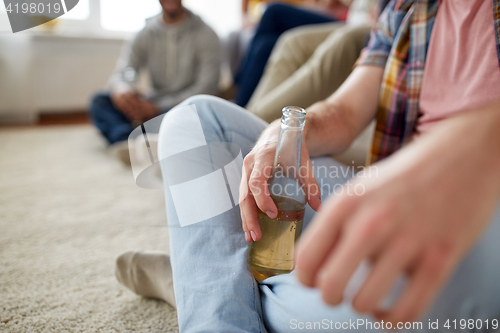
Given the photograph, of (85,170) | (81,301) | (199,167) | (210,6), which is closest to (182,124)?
(199,167)

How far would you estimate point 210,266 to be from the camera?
18.3 inches

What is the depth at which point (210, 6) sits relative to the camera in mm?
2357

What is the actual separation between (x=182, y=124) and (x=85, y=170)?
3.36ft

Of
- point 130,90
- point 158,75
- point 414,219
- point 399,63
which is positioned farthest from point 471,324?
point 130,90

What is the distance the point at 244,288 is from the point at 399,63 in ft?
1.73

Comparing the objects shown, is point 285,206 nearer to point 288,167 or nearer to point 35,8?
point 288,167

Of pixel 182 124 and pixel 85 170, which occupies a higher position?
pixel 182 124

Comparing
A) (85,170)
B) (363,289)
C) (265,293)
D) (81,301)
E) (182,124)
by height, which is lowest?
(85,170)

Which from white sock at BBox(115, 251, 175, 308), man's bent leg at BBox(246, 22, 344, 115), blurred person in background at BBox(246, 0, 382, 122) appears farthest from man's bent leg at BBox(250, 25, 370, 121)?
white sock at BBox(115, 251, 175, 308)

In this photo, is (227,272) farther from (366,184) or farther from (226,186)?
(366,184)

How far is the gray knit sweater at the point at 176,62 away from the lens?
137cm

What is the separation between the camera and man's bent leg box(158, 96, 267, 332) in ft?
1.38

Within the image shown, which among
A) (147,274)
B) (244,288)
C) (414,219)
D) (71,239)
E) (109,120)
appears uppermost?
(414,219)

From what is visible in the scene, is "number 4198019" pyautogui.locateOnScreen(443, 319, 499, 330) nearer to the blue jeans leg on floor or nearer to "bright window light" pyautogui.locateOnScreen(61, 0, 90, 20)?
"bright window light" pyautogui.locateOnScreen(61, 0, 90, 20)
